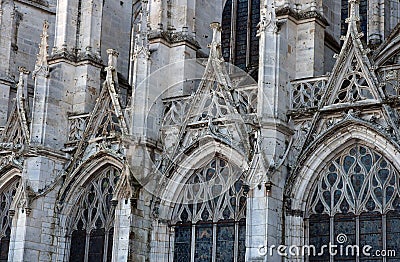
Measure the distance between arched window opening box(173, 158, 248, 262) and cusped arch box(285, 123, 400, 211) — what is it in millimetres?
1028

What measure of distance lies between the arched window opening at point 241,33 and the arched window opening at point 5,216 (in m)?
6.03

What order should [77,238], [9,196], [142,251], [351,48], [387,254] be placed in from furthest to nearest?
[9,196] < [77,238] < [142,251] < [351,48] < [387,254]

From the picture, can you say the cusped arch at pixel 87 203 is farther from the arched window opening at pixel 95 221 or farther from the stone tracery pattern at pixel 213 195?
the stone tracery pattern at pixel 213 195

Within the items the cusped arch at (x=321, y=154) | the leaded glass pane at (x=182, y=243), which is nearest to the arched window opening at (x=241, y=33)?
the leaded glass pane at (x=182, y=243)

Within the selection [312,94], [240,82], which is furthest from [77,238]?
[312,94]

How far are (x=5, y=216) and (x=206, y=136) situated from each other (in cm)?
633

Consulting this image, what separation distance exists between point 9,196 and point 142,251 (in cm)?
508

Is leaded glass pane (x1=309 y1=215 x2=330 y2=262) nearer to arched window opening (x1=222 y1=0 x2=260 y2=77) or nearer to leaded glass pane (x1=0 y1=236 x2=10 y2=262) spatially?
arched window opening (x1=222 y1=0 x2=260 y2=77)

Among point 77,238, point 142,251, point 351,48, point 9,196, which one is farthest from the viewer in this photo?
point 9,196

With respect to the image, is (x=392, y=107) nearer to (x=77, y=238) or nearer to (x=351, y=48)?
(x=351, y=48)

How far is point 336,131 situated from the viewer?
15875 millimetres

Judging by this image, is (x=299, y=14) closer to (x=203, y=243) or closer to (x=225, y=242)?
(x=225, y=242)

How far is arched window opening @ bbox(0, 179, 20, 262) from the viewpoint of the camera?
808 inches

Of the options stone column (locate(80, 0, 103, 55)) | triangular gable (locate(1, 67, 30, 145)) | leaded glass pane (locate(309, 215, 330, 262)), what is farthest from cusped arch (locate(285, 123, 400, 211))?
triangular gable (locate(1, 67, 30, 145))
